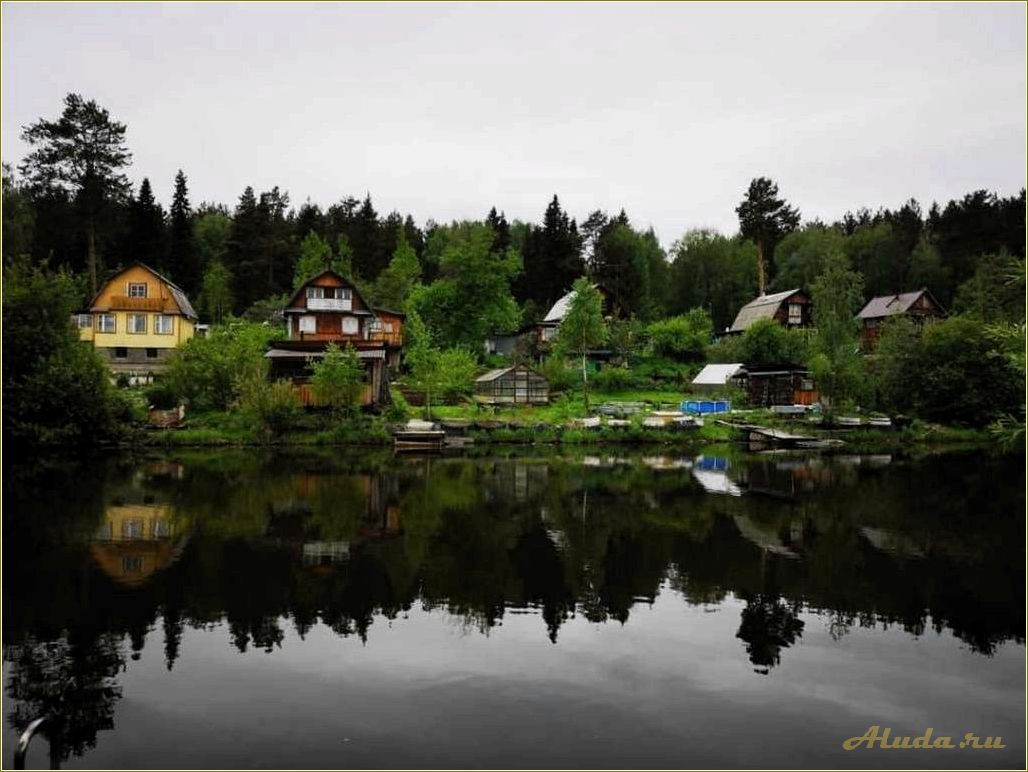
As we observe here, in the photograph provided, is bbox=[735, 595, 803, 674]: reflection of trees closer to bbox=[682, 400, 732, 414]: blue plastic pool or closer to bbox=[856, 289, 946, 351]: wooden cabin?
bbox=[682, 400, 732, 414]: blue plastic pool

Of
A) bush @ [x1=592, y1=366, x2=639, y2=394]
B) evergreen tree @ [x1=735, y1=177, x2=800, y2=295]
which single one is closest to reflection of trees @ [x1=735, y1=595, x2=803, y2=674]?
bush @ [x1=592, y1=366, x2=639, y2=394]

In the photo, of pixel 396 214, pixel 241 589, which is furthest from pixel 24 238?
pixel 396 214

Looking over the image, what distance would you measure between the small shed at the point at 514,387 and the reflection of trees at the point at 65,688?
145 ft

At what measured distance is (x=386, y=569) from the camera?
18.2m

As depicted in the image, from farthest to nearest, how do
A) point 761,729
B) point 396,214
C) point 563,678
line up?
point 396,214 < point 563,678 < point 761,729

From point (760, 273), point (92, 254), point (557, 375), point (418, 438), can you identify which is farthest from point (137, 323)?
point (760, 273)

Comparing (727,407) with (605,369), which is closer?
(727,407)

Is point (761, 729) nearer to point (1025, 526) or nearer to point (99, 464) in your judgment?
point (1025, 526)

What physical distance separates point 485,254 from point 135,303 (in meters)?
31.2

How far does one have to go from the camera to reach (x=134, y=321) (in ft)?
195

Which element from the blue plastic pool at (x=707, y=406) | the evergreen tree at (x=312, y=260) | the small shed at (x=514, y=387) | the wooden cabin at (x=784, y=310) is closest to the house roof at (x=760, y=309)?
the wooden cabin at (x=784, y=310)

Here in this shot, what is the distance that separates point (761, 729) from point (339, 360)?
128ft

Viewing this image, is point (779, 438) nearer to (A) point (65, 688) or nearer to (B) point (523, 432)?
(B) point (523, 432)

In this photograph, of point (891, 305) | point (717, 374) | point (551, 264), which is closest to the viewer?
point (717, 374)
